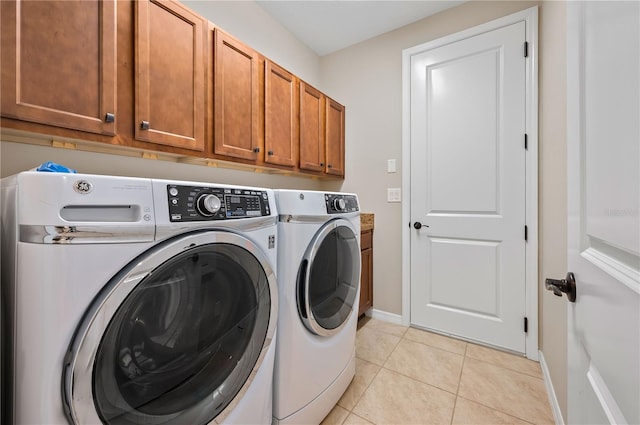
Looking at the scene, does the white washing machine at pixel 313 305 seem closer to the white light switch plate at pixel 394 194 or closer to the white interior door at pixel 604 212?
the white interior door at pixel 604 212

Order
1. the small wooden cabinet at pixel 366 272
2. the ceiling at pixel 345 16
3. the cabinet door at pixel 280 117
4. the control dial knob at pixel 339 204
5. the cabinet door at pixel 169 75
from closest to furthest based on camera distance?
1. the cabinet door at pixel 169 75
2. the control dial knob at pixel 339 204
3. the cabinet door at pixel 280 117
4. the ceiling at pixel 345 16
5. the small wooden cabinet at pixel 366 272

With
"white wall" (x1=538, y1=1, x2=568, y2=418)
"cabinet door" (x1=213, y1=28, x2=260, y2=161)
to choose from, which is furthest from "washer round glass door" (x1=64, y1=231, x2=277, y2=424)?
"white wall" (x1=538, y1=1, x2=568, y2=418)

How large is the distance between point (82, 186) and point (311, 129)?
5.96ft

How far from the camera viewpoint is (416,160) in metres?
2.18

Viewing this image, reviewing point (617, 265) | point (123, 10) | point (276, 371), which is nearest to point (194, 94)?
point (123, 10)

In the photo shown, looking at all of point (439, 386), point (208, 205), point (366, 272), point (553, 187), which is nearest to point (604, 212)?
point (208, 205)

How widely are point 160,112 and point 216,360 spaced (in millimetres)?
1115

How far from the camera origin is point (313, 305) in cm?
115

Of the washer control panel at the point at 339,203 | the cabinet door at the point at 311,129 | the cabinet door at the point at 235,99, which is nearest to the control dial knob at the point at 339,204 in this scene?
the washer control panel at the point at 339,203

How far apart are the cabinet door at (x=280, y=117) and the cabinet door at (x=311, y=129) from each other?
2.9 inches

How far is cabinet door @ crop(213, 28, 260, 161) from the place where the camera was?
147 cm

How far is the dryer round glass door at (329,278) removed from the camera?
1076mm

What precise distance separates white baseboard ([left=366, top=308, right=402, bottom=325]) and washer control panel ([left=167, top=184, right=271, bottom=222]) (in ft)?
5.99

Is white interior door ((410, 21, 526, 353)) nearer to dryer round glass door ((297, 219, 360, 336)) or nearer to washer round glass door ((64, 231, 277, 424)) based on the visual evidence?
dryer round glass door ((297, 219, 360, 336))
